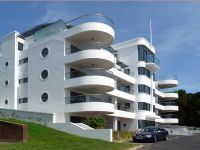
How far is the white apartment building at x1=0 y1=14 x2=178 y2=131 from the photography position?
4019cm

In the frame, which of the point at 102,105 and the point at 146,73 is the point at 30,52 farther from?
the point at 146,73

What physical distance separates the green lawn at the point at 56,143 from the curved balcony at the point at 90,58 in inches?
494

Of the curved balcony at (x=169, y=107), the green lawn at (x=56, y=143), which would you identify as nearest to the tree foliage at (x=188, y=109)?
the curved balcony at (x=169, y=107)

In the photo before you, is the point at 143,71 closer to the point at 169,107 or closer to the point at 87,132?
the point at 169,107

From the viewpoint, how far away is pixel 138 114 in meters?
54.4

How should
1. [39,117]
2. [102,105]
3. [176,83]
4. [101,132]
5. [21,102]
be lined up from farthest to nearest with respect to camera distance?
[176,83] → [21,102] → [102,105] → [39,117] → [101,132]

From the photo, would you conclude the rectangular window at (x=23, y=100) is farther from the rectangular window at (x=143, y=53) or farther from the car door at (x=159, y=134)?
the car door at (x=159, y=134)

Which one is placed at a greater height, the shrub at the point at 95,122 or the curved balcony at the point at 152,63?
the curved balcony at the point at 152,63

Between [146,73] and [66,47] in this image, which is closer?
[66,47]

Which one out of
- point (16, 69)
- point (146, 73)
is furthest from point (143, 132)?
point (146, 73)

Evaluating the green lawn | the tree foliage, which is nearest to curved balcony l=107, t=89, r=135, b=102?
the green lawn

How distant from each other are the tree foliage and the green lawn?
5637cm

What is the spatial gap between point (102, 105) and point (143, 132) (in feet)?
28.4

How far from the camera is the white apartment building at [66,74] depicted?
132ft
